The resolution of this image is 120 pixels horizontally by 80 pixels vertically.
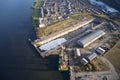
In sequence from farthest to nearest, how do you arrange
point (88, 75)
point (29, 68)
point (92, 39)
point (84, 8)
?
point (84, 8)
point (92, 39)
point (29, 68)
point (88, 75)

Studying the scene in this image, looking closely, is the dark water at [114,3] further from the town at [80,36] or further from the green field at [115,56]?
the green field at [115,56]

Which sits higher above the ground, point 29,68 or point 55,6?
point 55,6

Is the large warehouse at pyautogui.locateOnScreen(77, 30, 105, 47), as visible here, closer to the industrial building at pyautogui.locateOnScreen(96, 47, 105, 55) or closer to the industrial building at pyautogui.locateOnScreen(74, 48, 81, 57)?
the industrial building at pyautogui.locateOnScreen(74, 48, 81, 57)

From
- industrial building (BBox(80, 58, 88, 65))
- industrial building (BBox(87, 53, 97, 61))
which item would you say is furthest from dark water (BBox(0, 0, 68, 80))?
industrial building (BBox(87, 53, 97, 61))

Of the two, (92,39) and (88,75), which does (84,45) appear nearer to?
(92,39)

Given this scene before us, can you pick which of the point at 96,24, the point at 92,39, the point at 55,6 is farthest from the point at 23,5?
the point at 92,39
